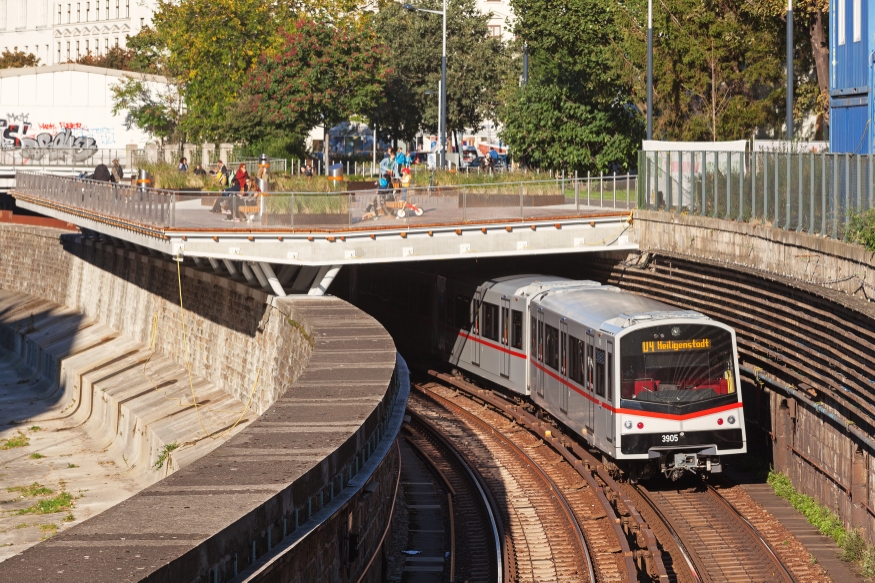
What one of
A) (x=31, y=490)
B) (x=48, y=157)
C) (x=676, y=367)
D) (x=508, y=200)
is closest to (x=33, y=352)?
(x=48, y=157)

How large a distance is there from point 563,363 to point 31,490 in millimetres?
13014

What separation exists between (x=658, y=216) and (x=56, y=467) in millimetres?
15830

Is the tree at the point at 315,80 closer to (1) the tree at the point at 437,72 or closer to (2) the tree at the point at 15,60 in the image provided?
(1) the tree at the point at 437,72

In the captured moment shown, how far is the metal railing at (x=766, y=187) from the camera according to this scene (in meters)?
21.7

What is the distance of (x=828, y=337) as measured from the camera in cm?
2077

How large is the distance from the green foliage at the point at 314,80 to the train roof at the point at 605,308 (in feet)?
101

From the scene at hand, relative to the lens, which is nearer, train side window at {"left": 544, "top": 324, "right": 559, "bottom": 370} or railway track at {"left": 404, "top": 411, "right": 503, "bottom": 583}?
railway track at {"left": 404, "top": 411, "right": 503, "bottom": 583}

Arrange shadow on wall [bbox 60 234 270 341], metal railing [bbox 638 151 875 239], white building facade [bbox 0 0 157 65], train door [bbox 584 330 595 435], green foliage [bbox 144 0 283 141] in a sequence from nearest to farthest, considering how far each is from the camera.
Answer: metal railing [bbox 638 151 875 239] < train door [bbox 584 330 595 435] < shadow on wall [bbox 60 234 270 341] < green foliage [bbox 144 0 283 141] < white building facade [bbox 0 0 157 65]

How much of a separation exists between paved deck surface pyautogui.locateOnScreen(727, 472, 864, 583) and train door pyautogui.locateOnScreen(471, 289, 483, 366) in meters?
7.92

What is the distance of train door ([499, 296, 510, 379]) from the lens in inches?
1107

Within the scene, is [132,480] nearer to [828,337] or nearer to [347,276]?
[347,276]

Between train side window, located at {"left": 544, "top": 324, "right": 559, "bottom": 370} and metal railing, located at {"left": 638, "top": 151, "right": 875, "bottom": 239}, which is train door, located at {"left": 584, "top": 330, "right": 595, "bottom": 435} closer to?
train side window, located at {"left": 544, "top": 324, "right": 559, "bottom": 370}

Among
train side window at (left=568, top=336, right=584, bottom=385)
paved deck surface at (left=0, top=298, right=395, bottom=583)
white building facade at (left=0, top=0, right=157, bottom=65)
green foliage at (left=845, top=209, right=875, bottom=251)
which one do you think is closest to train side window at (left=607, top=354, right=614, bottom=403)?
train side window at (left=568, top=336, right=584, bottom=385)

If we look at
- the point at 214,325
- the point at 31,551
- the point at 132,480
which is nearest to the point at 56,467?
the point at 132,480
